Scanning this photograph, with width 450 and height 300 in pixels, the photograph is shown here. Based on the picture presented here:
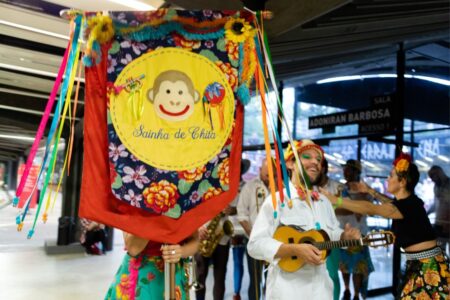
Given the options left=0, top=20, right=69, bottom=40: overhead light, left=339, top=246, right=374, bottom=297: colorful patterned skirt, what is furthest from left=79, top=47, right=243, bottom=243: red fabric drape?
left=339, top=246, right=374, bottom=297: colorful patterned skirt

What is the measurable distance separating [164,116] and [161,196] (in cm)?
34

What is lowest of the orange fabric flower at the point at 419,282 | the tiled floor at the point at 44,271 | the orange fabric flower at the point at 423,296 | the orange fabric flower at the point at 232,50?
the tiled floor at the point at 44,271

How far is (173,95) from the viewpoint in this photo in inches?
73.2

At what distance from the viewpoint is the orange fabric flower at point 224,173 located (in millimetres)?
1894

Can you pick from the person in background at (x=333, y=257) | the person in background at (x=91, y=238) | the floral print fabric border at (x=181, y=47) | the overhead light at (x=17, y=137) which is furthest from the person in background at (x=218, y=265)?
the person in background at (x=91, y=238)

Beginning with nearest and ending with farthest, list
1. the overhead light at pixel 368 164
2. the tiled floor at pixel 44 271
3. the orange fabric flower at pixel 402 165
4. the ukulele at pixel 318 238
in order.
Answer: the ukulele at pixel 318 238
the orange fabric flower at pixel 402 165
the tiled floor at pixel 44 271
the overhead light at pixel 368 164

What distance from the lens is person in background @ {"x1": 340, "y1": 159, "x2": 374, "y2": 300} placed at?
→ 4781mm

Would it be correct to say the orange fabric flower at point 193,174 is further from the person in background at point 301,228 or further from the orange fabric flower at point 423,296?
the orange fabric flower at point 423,296

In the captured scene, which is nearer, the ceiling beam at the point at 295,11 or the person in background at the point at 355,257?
the ceiling beam at the point at 295,11

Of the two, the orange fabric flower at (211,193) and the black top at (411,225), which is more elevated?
the orange fabric flower at (211,193)

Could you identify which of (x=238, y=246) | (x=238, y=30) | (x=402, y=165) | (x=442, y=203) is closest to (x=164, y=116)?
(x=238, y=30)

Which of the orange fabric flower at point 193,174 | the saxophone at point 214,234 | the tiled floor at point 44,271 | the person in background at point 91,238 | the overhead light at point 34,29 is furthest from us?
the person in background at point 91,238

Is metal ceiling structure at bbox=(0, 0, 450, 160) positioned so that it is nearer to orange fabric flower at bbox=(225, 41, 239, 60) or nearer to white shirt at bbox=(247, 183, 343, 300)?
orange fabric flower at bbox=(225, 41, 239, 60)

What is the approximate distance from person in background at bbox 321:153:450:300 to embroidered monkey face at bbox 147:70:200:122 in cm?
136
